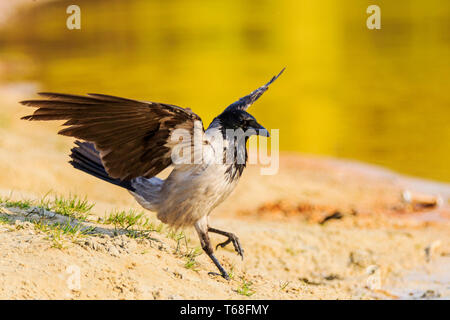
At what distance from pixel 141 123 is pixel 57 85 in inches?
461

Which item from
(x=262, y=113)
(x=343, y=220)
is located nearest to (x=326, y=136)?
(x=262, y=113)

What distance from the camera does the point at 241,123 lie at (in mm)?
4430

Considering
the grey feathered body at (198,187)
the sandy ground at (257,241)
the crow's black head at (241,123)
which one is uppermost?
the crow's black head at (241,123)

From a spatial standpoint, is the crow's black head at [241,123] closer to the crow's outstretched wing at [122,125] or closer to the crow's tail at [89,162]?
the crow's outstretched wing at [122,125]

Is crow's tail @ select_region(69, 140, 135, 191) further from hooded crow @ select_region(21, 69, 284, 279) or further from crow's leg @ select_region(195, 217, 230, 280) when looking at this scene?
crow's leg @ select_region(195, 217, 230, 280)

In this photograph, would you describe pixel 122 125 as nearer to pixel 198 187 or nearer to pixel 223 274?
pixel 198 187

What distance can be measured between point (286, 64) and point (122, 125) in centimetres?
1392

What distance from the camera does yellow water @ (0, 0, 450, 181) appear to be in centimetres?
1214

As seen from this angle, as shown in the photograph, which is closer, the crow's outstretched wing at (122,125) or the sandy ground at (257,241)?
the crow's outstretched wing at (122,125)

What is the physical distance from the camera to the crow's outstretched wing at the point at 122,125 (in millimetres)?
3842

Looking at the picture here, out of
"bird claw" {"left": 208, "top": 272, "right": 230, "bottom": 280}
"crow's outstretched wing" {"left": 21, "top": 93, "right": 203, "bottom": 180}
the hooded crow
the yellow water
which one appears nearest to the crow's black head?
the hooded crow

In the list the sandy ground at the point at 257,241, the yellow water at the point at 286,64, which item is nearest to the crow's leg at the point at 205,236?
the sandy ground at the point at 257,241

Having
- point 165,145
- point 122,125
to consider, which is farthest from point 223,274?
point 122,125

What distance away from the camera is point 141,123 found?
13.2ft
